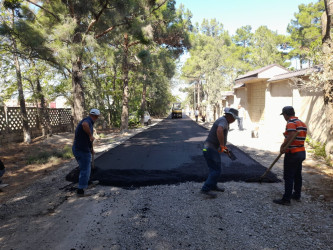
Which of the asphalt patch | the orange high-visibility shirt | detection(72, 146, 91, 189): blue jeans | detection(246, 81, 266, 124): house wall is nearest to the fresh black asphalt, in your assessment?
the asphalt patch

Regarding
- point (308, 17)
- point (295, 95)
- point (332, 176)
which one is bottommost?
point (332, 176)

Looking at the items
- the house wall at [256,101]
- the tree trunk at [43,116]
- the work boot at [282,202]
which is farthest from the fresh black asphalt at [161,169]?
the house wall at [256,101]

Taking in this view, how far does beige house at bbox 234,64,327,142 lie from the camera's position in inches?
Answer: 358

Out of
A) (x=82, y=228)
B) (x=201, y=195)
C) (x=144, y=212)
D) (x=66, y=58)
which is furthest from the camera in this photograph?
(x=66, y=58)

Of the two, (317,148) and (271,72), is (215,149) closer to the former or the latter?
(317,148)

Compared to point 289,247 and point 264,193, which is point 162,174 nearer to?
point 264,193

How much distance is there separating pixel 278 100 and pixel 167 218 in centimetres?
1170

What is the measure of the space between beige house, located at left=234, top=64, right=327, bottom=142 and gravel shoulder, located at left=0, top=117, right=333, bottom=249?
506 cm

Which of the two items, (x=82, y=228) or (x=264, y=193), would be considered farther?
(x=264, y=193)

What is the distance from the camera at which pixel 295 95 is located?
10.8m

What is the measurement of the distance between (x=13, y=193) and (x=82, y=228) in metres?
2.54

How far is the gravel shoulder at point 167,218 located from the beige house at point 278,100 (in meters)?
5.06

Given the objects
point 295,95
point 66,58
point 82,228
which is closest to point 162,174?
point 82,228

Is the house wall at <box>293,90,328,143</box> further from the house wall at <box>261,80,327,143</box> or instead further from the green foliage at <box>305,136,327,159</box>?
the green foliage at <box>305,136,327,159</box>
